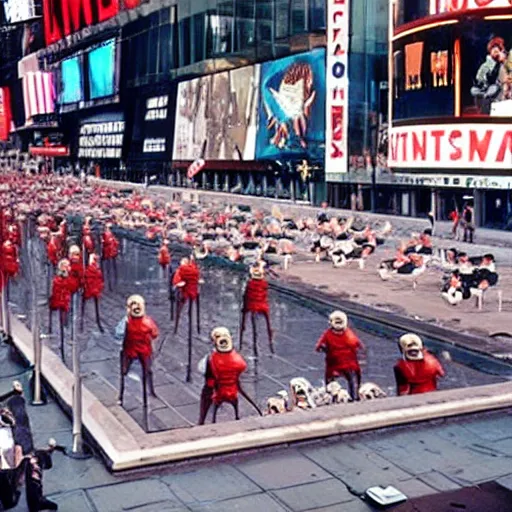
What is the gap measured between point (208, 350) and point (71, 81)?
102164mm

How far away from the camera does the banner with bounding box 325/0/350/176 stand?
5609cm

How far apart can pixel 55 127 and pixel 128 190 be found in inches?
1881

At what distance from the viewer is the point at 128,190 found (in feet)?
274

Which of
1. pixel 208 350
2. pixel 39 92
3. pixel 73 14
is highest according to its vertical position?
pixel 39 92

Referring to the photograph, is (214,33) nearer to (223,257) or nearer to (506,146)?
(506,146)

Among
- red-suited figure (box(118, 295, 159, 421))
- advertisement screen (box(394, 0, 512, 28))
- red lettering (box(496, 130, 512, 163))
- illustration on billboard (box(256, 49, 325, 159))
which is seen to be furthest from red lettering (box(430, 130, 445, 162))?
red-suited figure (box(118, 295, 159, 421))

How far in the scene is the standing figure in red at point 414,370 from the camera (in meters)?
12.3

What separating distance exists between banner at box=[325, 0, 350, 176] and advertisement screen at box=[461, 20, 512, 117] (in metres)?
13.6

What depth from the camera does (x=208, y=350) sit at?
18922 millimetres

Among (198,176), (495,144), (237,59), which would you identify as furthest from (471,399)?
(198,176)

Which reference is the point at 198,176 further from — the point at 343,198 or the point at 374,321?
the point at 374,321


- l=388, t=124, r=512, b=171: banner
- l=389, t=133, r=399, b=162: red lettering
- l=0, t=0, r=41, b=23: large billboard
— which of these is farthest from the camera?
l=0, t=0, r=41, b=23: large billboard

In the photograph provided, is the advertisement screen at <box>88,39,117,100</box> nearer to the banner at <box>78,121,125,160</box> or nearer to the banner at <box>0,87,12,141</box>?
the banner at <box>78,121,125,160</box>

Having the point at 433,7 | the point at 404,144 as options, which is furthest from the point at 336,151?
the point at 433,7
